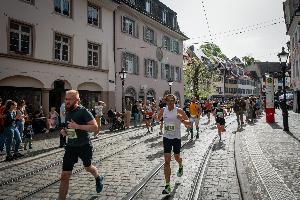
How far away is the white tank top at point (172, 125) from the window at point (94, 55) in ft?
57.3

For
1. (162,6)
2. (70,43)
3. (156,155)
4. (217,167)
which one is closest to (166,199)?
(217,167)

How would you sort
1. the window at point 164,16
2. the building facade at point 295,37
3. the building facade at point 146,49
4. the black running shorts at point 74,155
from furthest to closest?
1. the window at point 164,16
2. the building facade at point 295,37
3. the building facade at point 146,49
4. the black running shorts at point 74,155

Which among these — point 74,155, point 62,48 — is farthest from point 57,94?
point 74,155

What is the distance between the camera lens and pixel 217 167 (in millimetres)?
8250

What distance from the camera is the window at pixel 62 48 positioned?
66.9ft

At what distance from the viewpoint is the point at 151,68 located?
105 feet

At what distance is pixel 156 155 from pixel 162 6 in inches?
1044

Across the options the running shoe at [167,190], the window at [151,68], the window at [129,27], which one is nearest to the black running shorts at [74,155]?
the running shoe at [167,190]

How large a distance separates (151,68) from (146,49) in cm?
219

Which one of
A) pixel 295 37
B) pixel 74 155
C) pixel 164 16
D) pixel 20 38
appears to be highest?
pixel 164 16

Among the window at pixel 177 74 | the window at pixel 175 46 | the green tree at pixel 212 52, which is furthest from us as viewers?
the green tree at pixel 212 52

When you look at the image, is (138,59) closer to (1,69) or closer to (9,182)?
(1,69)

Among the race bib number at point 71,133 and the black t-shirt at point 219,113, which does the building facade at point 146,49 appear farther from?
the race bib number at point 71,133

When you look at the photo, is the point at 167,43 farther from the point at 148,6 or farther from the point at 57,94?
the point at 57,94
